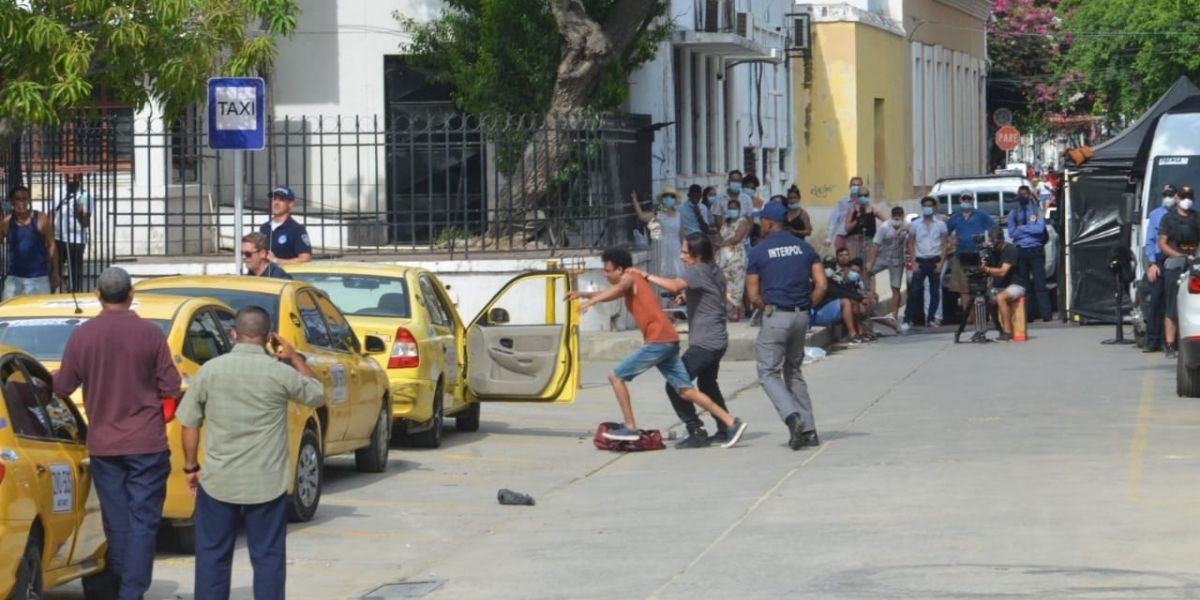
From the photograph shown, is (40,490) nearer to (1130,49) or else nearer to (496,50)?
(496,50)

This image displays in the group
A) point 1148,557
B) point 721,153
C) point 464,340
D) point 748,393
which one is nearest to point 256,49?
point 464,340

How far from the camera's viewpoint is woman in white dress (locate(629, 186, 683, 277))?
91.5ft

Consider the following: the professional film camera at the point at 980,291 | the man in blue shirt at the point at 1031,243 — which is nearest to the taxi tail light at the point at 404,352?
the professional film camera at the point at 980,291

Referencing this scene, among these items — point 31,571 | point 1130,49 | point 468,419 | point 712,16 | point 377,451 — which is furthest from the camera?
point 1130,49

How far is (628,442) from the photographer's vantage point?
15.9m

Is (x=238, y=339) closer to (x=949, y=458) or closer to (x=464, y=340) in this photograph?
(x=949, y=458)

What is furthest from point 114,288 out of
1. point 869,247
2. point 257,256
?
point 869,247

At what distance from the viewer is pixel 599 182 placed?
25.5 metres

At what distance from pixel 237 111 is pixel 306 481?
15.7ft

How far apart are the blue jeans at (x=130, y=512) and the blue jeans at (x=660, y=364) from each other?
6995 mm

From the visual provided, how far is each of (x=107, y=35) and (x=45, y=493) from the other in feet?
23.0

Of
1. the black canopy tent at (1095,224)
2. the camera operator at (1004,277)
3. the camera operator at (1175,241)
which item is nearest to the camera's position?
the camera operator at (1175,241)

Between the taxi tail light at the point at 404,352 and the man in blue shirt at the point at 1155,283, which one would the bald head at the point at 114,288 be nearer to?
the taxi tail light at the point at 404,352

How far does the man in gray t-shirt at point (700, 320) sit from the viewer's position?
1599 centimetres
